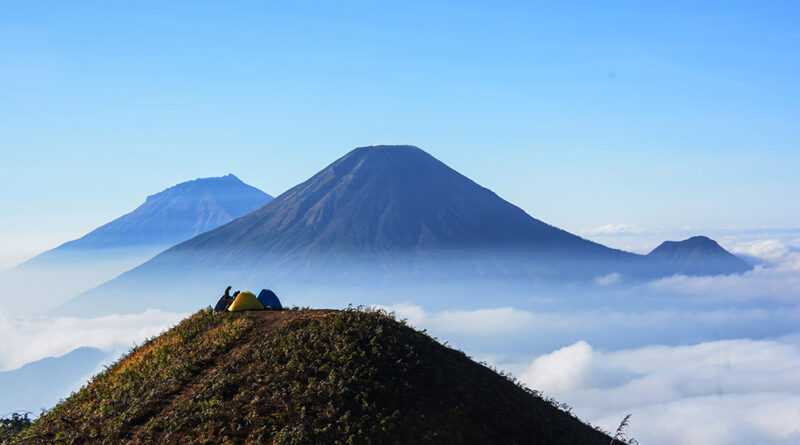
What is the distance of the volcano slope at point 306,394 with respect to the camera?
74.9 feet

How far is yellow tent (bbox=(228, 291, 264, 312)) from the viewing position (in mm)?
34312

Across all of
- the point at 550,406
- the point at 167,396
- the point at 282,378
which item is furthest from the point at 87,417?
the point at 550,406

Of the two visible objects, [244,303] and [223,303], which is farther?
[223,303]

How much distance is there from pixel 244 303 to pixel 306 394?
1187cm

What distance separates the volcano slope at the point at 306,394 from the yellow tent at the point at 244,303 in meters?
2.78

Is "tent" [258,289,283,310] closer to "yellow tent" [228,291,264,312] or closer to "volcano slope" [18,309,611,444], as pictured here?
"yellow tent" [228,291,264,312]

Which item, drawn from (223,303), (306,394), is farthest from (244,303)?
(306,394)

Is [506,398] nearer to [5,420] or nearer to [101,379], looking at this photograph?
[101,379]

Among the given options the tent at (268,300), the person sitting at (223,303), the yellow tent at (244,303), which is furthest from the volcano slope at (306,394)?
the tent at (268,300)

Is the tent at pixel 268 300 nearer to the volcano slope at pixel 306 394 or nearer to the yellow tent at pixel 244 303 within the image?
the yellow tent at pixel 244 303

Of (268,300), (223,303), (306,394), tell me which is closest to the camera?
(306,394)

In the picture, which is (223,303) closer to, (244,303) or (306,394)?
(244,303)

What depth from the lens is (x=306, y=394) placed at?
2394 centimetres

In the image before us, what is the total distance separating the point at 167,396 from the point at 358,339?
8.02m
